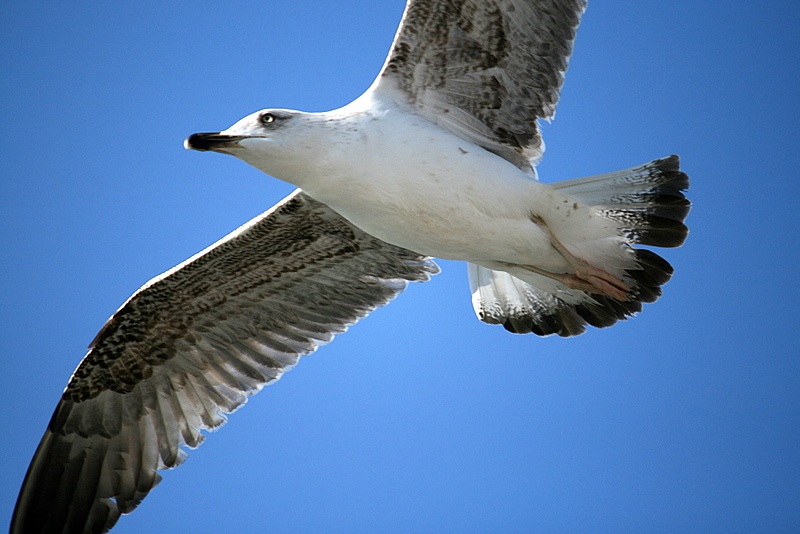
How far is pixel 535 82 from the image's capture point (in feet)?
17.7

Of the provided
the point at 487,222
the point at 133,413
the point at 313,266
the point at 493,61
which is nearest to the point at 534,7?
the point at 493,61

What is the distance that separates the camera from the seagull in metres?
5.03

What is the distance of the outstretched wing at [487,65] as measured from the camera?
5121mm

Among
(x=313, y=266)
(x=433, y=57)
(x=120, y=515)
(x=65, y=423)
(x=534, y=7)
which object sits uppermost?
(x=534, y=7)

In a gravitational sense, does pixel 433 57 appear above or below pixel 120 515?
above

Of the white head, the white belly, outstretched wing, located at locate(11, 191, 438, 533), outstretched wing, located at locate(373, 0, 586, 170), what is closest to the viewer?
the white head

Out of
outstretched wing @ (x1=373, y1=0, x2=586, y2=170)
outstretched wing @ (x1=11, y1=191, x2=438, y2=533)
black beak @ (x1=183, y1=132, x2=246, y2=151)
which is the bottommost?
outstretched wing @ (x1=11, y1=191, x2=438, y2=533)

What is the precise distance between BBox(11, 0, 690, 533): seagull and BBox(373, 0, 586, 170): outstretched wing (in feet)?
0.03

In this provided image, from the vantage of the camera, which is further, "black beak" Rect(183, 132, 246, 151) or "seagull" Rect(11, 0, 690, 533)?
"seagull" Rect(11, 0, 690, 533)

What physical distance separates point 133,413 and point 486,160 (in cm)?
287

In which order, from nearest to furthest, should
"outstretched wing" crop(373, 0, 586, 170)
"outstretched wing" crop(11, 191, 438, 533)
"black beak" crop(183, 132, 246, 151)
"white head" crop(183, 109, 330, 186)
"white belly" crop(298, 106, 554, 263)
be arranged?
"black beak" crop(183, 132, 246, 151) < "white head" crop(183, 109, 330, 186) < "white belly" crop(298, 106, 554, 263) < "outstretched wing" crop(373, 0, 586, 170) < "outstretched wing" crop(11, 191, 438, 533)

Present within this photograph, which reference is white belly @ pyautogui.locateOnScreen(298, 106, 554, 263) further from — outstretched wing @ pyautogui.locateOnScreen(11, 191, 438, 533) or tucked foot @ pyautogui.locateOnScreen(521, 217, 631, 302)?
outstretched wing @ pyautogui.locateOnScreen(11, 191, 438, 533)

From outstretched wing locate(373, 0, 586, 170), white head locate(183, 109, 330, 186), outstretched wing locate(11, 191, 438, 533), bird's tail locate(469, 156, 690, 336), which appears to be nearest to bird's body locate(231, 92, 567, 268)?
white head locate(183, 109, 330, 186)

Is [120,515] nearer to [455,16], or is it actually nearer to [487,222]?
[487,222]
